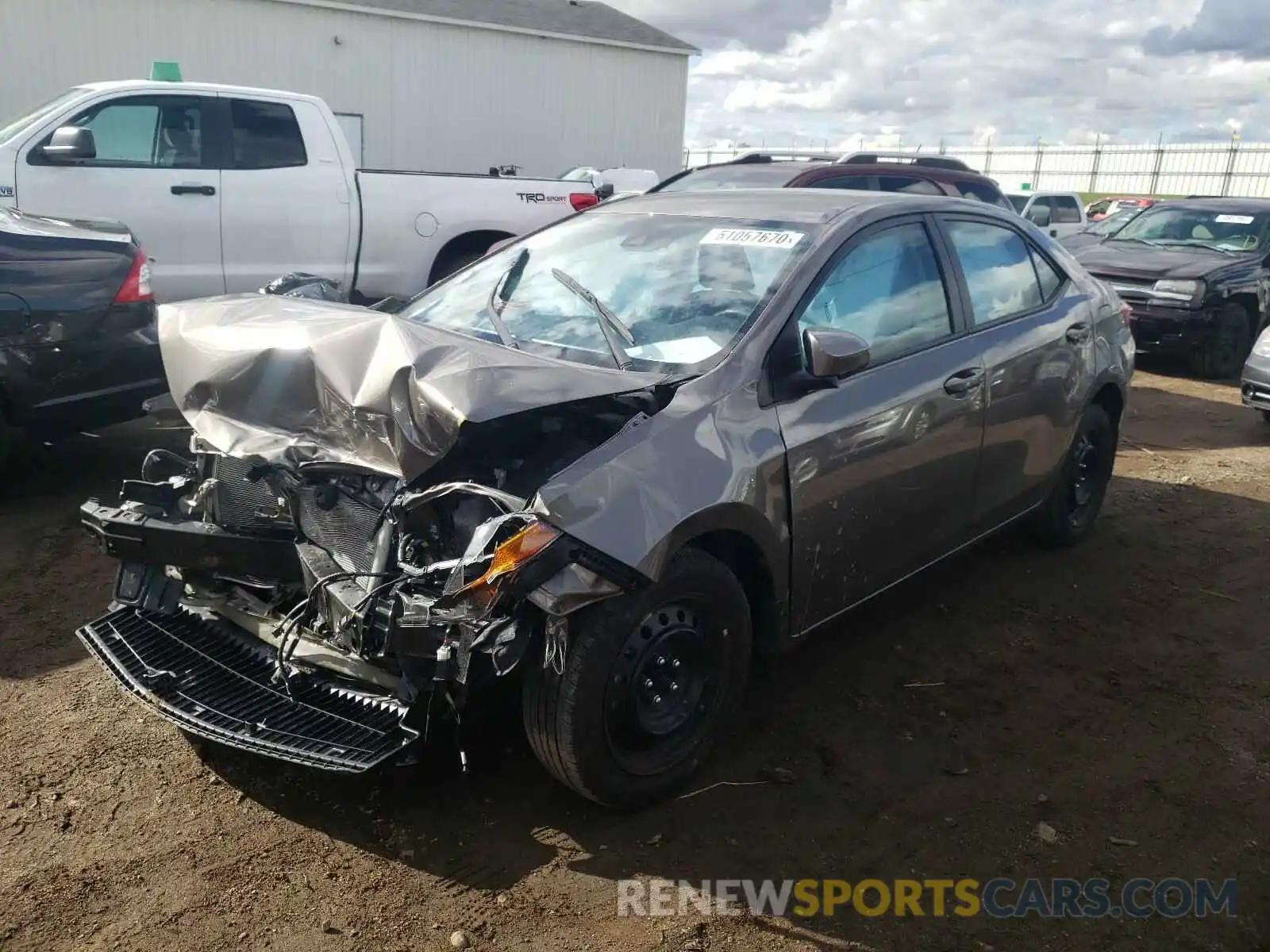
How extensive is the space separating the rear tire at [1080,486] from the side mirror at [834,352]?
7.12 feet

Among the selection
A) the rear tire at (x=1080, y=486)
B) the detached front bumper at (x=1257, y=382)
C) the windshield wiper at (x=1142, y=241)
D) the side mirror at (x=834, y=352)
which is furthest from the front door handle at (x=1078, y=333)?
the windshield wiper at (x=1142, y=241)

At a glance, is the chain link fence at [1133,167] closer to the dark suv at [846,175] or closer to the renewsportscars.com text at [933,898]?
the dark suv at [846,175]

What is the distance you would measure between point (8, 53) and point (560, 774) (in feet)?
60.4

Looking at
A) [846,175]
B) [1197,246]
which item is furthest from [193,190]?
[1197,246]

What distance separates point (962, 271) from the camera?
14.0ft

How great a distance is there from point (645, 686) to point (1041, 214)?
1601 centimetres

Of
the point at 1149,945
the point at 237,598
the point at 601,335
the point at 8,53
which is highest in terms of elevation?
the point at 8,53

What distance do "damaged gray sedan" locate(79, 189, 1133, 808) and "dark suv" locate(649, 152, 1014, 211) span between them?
420 centimetres

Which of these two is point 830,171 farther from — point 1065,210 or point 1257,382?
point 1065,210

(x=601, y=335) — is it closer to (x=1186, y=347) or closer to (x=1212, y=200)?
(x=1186, y=347)

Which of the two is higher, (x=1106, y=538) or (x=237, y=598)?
(x=237, y=598)

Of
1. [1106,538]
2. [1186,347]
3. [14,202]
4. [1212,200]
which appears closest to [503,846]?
[1106,538]

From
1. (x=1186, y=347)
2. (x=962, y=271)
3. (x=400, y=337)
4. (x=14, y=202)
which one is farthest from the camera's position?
(x=1186, y=347)

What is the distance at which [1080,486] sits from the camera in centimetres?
541
